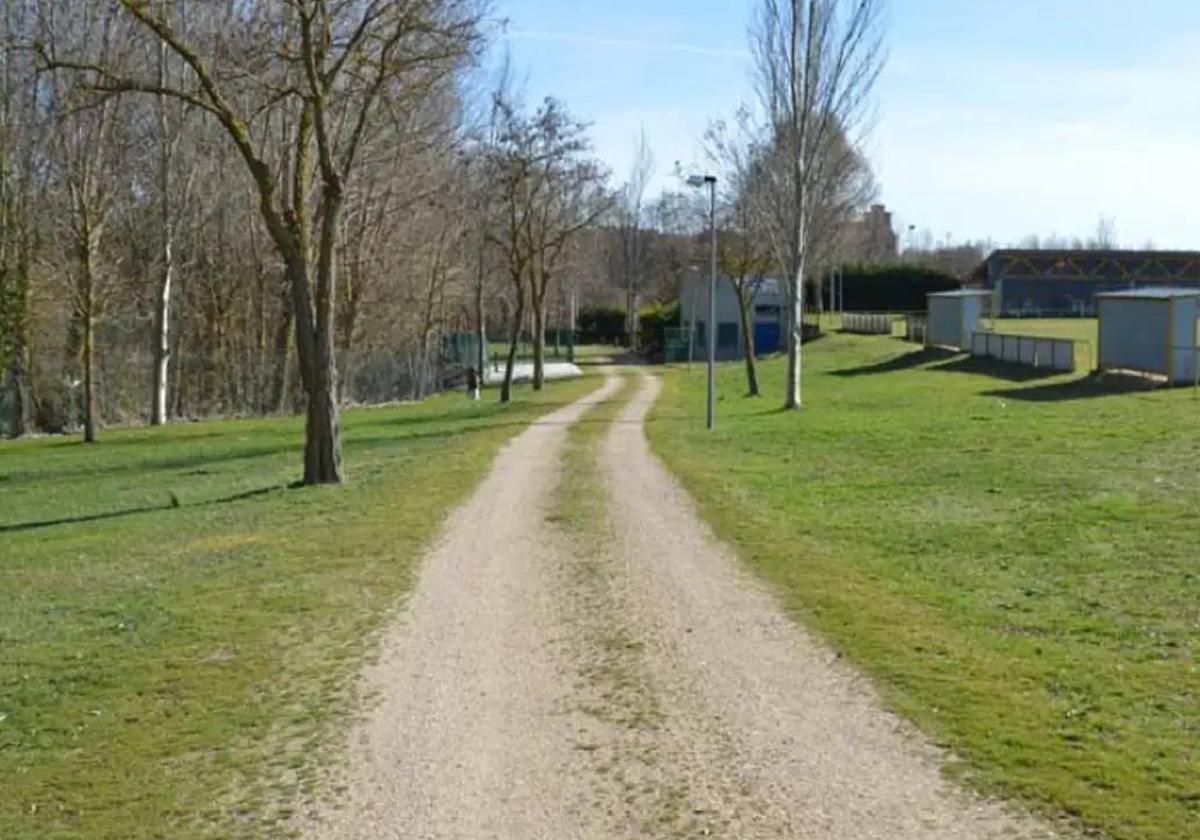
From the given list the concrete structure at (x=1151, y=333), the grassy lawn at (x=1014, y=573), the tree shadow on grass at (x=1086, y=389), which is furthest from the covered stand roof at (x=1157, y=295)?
the grassy lawn at (x=1014, y=573)

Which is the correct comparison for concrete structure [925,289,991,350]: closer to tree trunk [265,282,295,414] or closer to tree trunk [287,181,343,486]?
tree trunk [265,282,295,414]

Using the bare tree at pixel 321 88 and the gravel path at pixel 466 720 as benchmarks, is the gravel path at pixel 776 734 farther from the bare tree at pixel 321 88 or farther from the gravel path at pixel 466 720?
the bare tree at pixel 321 88

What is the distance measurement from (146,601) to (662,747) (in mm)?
6193

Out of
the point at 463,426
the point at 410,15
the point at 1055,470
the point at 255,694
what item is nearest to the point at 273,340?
the point at 463,426

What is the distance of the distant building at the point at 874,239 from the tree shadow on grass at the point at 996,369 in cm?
4489

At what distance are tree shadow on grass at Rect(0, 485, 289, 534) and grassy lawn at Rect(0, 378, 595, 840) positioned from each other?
0.06 metres

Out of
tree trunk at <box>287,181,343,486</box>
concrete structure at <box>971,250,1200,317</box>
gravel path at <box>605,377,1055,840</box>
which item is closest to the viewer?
gravel path at <box>605,377,1055,840</box>

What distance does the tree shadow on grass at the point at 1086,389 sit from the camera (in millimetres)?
32781

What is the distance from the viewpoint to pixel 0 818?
614 cm

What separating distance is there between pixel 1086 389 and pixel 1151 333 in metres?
2.18

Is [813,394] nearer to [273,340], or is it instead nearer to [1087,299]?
[273,340]

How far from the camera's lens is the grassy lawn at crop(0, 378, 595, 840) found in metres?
6.45

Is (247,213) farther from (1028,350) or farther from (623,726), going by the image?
(623,726)

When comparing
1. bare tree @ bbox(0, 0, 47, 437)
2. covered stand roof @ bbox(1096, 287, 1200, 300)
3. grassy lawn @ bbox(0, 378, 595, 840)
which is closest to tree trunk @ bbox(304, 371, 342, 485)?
grassy lawn @ bbox(0, 378, 595, 840)
